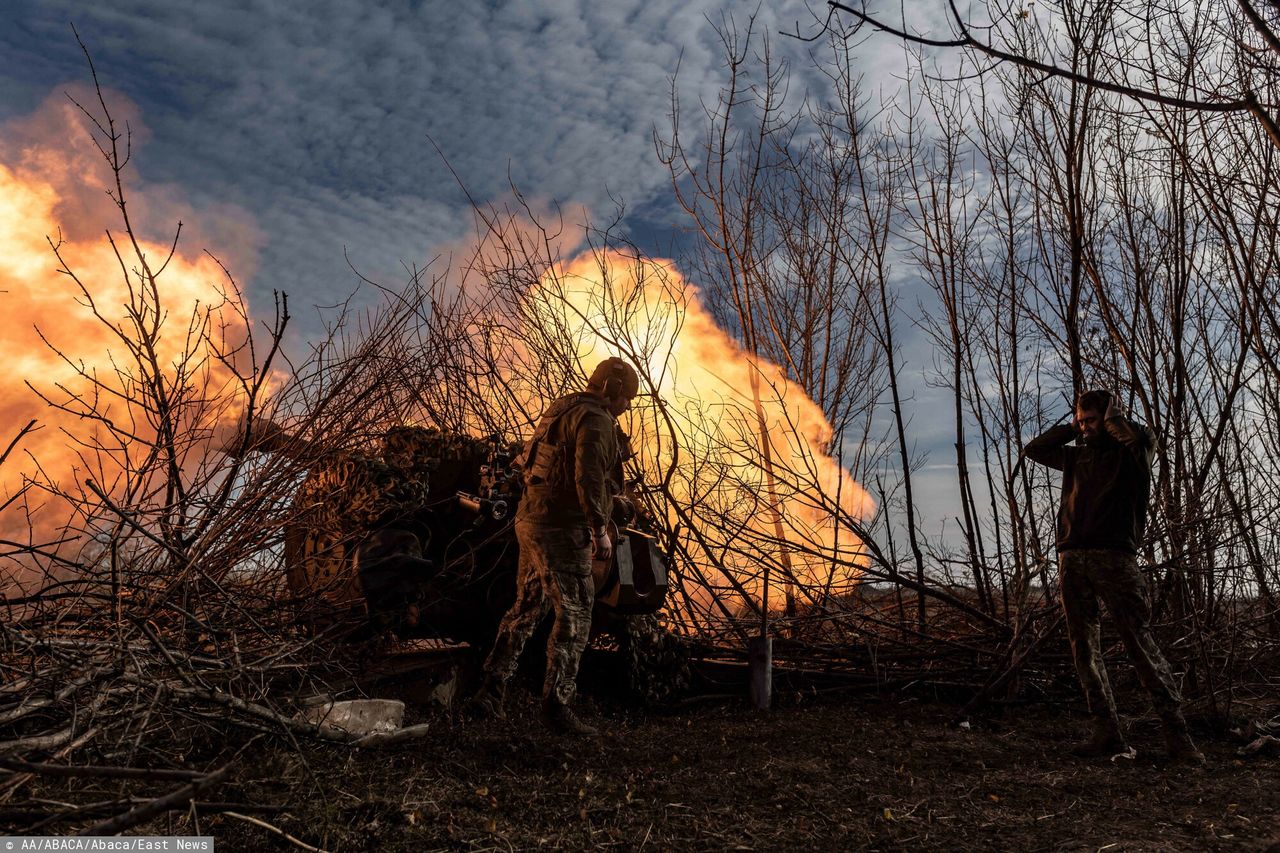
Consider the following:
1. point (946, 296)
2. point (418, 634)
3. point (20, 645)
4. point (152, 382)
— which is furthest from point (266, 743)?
point (946, 296)

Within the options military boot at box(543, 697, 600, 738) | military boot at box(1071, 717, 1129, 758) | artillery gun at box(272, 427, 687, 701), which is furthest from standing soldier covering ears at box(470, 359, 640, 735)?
military boot at box(1071, 717, 1129, 758)

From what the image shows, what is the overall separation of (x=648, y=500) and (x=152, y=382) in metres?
3.79

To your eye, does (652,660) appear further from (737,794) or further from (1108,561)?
(1108,561)

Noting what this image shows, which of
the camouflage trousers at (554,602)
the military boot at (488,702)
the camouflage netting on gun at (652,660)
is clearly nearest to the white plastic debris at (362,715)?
the military boot at (488,702)

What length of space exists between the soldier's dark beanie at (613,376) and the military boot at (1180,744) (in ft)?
12.4

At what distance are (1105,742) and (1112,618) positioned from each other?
0.74 meters

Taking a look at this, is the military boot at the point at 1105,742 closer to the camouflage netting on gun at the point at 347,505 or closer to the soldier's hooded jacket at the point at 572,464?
the soldier's hooded jacket at the point at 572,464

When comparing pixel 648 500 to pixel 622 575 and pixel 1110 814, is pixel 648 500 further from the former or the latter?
pixel 1110 814

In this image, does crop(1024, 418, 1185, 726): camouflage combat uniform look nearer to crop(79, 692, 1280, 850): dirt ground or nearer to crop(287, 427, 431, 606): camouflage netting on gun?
crop(79, 692, 1280, 850): dirt ground

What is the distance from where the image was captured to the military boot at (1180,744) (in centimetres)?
475

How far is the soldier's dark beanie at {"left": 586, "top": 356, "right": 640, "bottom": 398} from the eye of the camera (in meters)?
5.35

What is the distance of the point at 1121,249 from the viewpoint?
288 inches

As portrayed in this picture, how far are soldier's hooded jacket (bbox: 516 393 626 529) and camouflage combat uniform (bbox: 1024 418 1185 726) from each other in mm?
2874

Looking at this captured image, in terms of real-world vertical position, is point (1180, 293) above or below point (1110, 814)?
above
